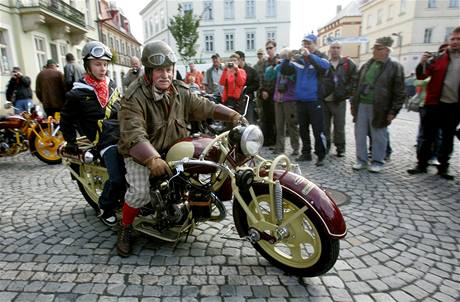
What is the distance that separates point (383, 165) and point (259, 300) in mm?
4179

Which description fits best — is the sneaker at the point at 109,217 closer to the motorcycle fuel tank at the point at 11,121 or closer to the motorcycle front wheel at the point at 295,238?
the motorcycle front wheel at the point at 295,238

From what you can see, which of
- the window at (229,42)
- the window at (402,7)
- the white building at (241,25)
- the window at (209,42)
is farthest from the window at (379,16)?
the window at (209,42)

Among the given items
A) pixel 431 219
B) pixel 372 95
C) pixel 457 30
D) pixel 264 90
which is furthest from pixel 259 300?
pixel 264 90

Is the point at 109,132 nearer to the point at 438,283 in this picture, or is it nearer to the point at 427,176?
the point at 438,283

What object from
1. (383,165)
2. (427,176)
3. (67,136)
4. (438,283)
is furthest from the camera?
(383,165)

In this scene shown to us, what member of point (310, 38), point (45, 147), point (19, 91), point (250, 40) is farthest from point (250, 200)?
point (250, 40)

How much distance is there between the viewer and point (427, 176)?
5.13 m

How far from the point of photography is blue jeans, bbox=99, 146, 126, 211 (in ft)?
10.1

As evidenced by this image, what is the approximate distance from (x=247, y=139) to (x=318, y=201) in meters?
0.69

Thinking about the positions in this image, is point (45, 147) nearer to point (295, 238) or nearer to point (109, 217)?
point (109, 217)

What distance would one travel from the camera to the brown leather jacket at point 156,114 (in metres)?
2.58

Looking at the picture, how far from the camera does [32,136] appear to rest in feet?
21.3

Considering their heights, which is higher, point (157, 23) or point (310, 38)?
point (157, 23)

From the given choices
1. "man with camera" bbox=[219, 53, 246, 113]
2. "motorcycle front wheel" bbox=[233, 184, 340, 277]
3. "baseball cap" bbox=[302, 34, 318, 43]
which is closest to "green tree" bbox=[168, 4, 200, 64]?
"man with camera" bbox=[219, 53, 246, 113]
